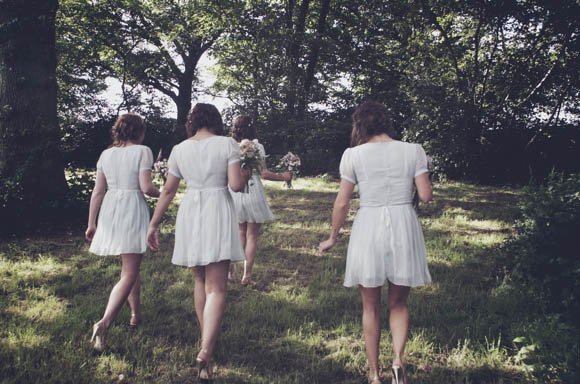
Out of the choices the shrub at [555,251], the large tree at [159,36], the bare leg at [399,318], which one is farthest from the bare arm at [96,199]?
the large tree at [159,36]

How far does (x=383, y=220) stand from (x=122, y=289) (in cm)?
256

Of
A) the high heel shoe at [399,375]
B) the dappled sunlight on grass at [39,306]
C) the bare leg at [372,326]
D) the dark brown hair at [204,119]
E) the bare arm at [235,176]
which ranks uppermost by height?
the dark brown hair at [204,119]

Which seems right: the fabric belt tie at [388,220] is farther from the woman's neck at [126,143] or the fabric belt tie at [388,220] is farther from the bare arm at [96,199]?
the bare arm at [96,199]

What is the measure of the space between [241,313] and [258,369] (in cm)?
111

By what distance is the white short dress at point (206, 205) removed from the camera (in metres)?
3.28

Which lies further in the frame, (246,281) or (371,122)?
(246,281)

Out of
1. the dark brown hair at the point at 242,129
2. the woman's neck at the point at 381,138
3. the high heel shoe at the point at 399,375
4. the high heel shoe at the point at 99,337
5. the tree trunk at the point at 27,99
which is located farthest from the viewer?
the tree trunk at the point at 27,99

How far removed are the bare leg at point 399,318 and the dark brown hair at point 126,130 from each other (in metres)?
2.83

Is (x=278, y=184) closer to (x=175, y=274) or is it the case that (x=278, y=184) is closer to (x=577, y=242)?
(x=175, y=274)

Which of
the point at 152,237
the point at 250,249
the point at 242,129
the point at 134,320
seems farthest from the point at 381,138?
the point at 134,320

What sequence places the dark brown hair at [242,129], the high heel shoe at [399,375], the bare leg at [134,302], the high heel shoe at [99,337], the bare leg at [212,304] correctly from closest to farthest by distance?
1. the high heel shoe at [399,375]
2. the bare leg at [212,304]
3. the high heel shoe at [99,337]
4. the bare leg at [134,302]
5. the dark brown hair at [242,129]

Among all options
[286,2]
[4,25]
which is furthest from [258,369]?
[286,2]

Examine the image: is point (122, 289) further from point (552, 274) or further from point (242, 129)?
point (552, 274)

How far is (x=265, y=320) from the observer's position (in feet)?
14.2
